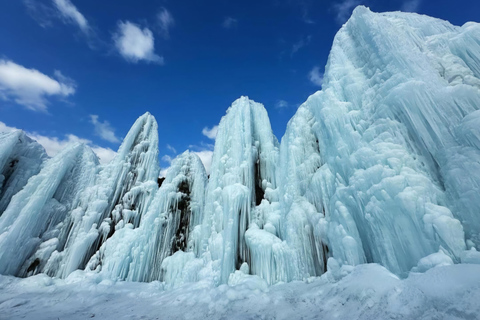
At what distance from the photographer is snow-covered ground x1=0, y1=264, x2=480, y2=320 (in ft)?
12.8

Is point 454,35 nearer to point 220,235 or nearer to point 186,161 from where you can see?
point 220,235

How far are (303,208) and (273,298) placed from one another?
4.71 meters

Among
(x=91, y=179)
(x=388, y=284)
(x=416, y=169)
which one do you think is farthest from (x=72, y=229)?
(x=416, y=169)

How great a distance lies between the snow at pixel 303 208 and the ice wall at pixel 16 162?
0.11 meters

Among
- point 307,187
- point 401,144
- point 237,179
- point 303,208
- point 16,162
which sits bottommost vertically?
point 303,208

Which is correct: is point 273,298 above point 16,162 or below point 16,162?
below

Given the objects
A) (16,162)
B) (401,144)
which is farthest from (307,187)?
(16,162)

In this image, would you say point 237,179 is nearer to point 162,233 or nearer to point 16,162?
point 162,233

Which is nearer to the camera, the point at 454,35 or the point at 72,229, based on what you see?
the point at 454,35

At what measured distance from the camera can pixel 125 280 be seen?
15531 mm

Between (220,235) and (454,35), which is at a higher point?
(454,35)

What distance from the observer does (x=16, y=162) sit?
1867 centimetres

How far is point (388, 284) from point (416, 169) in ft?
12.5

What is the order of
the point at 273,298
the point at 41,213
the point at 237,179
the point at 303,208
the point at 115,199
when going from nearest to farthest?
the point at 273,298 → the point at 303,208 → the point at 237,179 → the point at 41,213 → the point at 115,199
